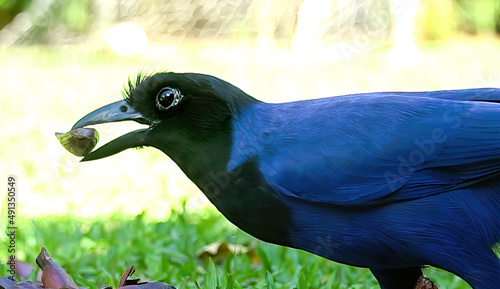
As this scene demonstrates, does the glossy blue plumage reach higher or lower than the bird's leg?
higher

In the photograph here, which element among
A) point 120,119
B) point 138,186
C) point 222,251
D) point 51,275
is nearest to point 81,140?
point 120,119

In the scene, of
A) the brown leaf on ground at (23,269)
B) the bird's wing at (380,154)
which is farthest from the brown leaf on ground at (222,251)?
the bird's wing at (380,154)

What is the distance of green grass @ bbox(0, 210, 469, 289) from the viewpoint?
334 centimetres

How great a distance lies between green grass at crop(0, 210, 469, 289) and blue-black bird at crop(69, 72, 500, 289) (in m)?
0.80

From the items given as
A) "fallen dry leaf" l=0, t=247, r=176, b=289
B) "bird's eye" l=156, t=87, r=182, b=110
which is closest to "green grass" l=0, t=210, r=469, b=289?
"fallen dry leaf" l=0, t=247, r=176, b=289

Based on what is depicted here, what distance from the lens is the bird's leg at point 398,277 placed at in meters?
2.66

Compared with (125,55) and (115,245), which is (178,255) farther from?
(125,55)

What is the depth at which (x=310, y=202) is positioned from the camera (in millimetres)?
2314

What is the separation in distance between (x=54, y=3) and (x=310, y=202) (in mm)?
11635

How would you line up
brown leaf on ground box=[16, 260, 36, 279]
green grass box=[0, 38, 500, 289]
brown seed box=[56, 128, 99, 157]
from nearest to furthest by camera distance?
brown seed box=[56, 128, 99, 157], brown leaf on ground box=[16, 260, 36, 279], green grass box=[0, 38, 500, 289]

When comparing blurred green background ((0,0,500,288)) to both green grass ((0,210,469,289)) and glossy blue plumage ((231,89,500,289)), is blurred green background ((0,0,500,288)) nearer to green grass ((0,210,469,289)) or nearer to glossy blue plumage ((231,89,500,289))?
green grass ((0,210,469,289))

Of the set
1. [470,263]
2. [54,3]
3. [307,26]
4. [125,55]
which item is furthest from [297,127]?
[54,3]

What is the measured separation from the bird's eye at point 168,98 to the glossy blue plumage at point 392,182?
21 cm

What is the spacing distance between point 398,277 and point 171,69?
615 cm
